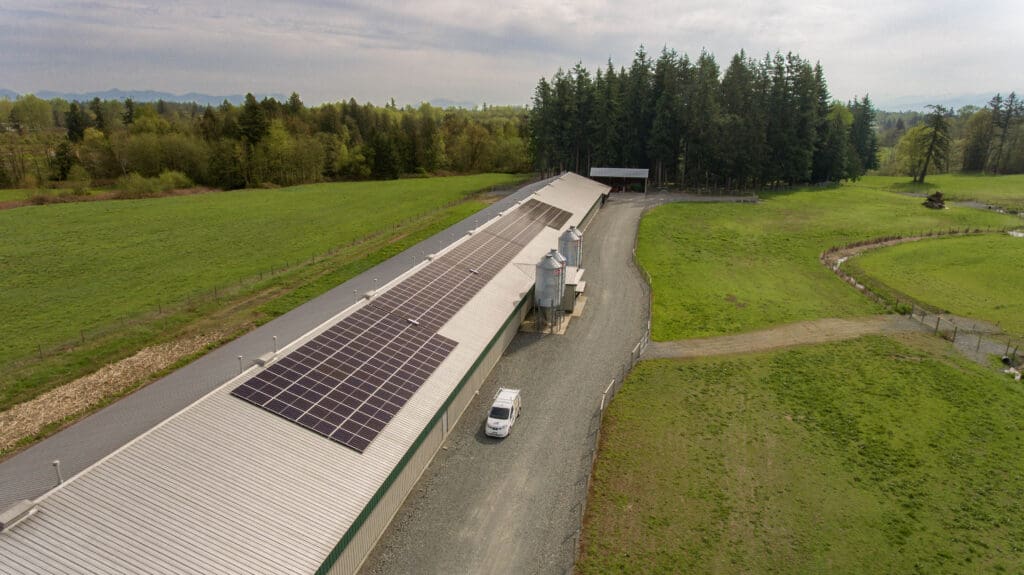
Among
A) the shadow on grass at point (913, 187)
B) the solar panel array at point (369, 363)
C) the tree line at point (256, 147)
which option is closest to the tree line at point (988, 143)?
the shadow on grass at point (913, 187)

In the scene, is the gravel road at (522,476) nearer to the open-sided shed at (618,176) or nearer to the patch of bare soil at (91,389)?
the patch of bare soil at (91,389)

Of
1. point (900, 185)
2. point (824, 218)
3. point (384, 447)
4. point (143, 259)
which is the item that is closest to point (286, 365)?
point (384, 447)

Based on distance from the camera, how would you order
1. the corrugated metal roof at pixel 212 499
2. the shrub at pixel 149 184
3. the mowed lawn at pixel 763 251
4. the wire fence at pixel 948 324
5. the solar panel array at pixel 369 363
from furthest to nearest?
the shrub at pixel 149 184 < the mowed lawn at pixel 763 251 < the wire fence at pixel 948 324 < the solar panel array at pixel 369 363 < the corrugated metal roof at pixel 212 499

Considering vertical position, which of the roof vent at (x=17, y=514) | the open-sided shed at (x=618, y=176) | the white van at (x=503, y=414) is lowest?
the white van at (x=503, y=414)

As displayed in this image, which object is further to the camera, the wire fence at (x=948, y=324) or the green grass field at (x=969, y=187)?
the green grass field at (x=969, y=187)

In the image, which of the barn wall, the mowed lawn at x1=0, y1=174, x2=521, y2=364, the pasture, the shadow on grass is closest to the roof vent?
the barn wall

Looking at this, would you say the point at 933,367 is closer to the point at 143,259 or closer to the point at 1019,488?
the point at 1019,488

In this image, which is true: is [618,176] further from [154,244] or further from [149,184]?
[149,184]
